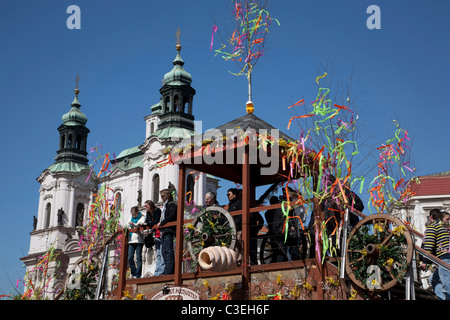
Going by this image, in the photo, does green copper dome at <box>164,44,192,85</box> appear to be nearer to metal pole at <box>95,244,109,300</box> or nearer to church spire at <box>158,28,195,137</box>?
church spire at <box>158,28,195,137</box>

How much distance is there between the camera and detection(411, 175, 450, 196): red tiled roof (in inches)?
1802

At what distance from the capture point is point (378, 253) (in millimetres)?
8211

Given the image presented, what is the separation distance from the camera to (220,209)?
10.2m

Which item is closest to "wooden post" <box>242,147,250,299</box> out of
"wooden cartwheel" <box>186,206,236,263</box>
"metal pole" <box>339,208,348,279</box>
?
"wooden cartwheel" <box>186,206,236,263</box>

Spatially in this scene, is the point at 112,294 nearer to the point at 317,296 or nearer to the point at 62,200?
the point at 317,296

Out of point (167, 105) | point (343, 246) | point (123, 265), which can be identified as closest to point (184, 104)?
point (167, 105)

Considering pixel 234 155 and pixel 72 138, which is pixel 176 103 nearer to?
pixel 72 138

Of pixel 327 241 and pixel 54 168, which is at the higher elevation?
pixel 54 168

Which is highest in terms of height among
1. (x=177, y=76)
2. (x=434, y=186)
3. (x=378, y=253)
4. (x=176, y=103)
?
(x=177, y=76)

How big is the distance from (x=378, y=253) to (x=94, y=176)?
5769 cm

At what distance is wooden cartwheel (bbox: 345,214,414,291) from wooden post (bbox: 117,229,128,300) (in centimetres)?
491

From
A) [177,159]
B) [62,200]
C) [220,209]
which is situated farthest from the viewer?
[62,200]

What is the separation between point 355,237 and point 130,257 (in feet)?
16.9
